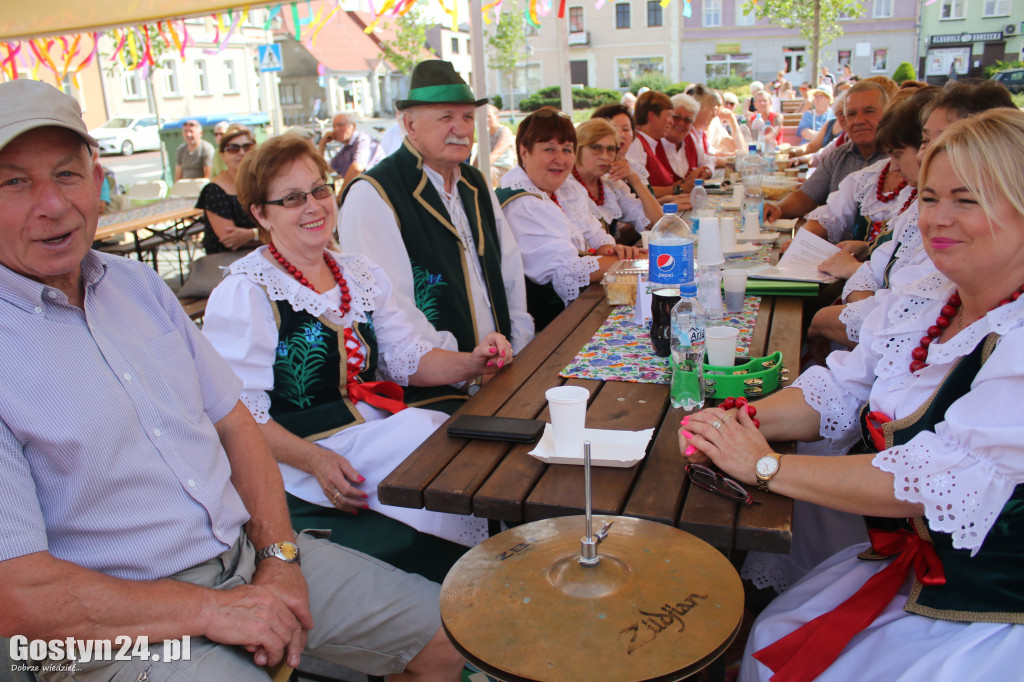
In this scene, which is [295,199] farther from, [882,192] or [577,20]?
[577,20]

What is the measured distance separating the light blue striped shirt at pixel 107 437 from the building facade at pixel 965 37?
122 feet

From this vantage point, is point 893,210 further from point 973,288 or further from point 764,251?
point 973,288

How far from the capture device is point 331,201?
2.47 meters

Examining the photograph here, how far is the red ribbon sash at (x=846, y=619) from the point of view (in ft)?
4.83

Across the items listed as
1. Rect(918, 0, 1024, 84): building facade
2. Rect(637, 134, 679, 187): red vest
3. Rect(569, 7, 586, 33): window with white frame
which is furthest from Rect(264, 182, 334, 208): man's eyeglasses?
Rect(569, 7, 586, 33): window with white frame

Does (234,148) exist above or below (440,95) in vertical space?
below

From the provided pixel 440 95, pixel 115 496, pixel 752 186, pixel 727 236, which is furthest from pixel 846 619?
pixel 752 186

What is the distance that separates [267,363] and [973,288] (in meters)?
1.84

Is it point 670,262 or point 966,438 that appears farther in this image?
point 670,262

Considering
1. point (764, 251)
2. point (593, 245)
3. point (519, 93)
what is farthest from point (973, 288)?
point (519, 93)

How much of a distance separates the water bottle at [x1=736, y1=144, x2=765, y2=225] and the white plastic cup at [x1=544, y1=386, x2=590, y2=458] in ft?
9.71

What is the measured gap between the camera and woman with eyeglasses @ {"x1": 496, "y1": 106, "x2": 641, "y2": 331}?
12.3 ft

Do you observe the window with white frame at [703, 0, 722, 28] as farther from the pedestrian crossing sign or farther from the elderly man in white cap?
the elderly man in white cap

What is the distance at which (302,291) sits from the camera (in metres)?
2.32
